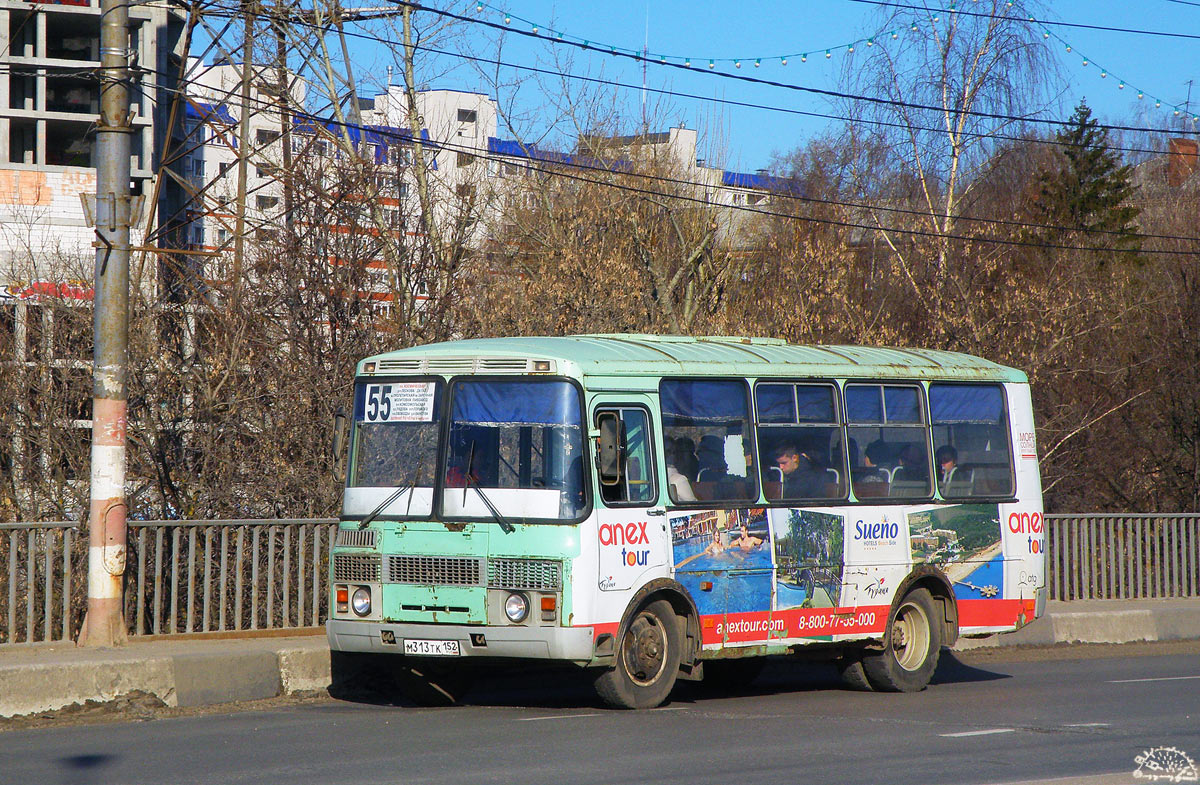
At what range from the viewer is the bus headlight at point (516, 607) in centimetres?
1003

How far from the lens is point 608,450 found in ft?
33.9

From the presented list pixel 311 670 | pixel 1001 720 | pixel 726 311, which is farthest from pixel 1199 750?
pixel 726 311

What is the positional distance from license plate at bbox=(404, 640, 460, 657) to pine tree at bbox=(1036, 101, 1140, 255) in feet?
129

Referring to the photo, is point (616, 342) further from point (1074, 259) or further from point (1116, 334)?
point (1074, 259)

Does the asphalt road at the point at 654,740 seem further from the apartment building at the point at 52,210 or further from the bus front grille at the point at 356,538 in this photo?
the apartment building at the point at 52,210

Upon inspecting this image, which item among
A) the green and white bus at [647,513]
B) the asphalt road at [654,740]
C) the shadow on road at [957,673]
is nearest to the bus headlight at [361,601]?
the green and white bus at [647,513]

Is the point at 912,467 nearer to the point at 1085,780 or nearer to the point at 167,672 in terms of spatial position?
the point at 1085,780

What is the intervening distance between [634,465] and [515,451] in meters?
0.90

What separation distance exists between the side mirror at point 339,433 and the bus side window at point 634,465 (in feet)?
7.15

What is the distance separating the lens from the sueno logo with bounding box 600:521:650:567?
33.5 ft

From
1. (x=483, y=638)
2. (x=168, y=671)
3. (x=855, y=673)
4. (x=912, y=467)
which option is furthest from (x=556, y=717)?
(x=912, y=467)

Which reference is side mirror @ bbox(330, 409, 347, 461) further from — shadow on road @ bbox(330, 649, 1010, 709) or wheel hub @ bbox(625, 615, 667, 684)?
wheel hub @ bbox(625, 615, 667, 684)

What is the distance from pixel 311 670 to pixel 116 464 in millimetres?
2253

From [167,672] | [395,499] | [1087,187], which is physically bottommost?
[167,672]
